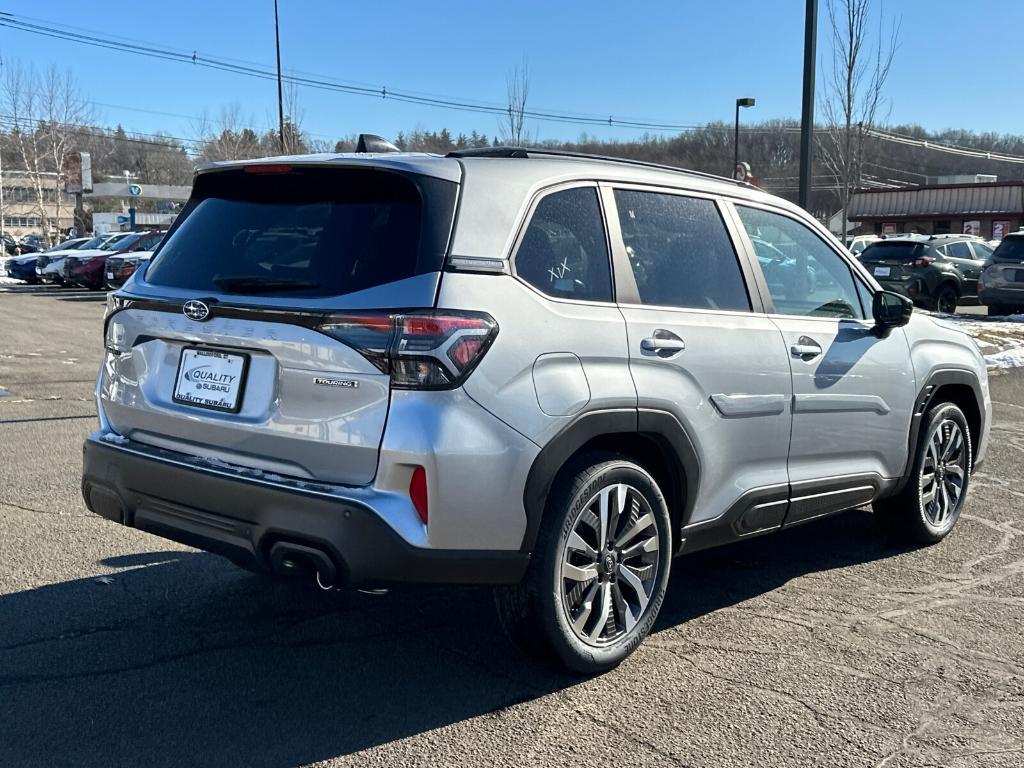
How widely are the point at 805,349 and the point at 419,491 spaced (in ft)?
7.05

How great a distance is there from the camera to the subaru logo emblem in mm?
3402

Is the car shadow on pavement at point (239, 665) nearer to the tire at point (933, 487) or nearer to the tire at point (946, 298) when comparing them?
the tire at point (933, 487)

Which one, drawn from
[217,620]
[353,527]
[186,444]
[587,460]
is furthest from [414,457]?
[217,620]

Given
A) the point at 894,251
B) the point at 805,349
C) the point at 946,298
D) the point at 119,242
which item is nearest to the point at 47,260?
the point at 119,242

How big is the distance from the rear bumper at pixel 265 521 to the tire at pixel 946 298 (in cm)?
1913

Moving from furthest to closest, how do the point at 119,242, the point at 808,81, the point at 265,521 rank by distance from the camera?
the point at 119,242 → the point at 808,81 → the point at 265,521

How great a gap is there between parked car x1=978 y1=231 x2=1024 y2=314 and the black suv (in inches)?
35.1

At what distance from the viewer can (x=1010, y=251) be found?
62.4 feet

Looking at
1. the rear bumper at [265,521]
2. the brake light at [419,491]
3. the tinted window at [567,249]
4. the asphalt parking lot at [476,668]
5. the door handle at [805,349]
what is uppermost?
the tinted window at [567,249]

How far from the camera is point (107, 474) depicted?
11.9 feet

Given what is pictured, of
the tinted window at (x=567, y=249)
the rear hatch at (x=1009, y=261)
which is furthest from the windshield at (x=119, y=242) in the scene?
the tinted window at (x=567, y=249)

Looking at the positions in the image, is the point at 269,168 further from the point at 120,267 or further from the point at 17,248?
the point at 17,248

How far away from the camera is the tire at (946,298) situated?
66.2 ft

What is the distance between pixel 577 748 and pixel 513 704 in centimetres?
36
